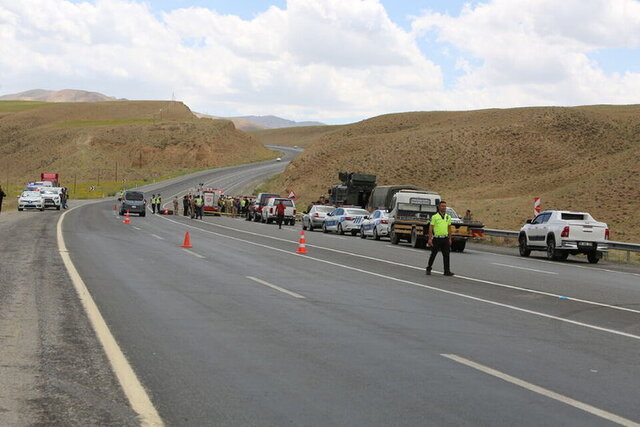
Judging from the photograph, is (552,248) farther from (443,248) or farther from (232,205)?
(232,205)

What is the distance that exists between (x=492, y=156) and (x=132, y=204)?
56.4 meters

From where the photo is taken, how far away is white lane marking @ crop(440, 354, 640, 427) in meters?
6.28

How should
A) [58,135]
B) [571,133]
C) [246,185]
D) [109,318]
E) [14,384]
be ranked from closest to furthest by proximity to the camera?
[14,384] < [109,318] < [571,133] < [246,185] < [58,135]

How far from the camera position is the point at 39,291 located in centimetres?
1344

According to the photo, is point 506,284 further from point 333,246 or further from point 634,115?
point 634,115

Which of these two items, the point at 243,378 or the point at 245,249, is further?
the point at 245,249

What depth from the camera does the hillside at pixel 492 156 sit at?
254 feet

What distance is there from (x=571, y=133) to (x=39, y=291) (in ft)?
313

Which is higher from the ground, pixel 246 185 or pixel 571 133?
pixel 571 133

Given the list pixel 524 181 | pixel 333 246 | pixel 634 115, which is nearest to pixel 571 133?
pixel 634 115

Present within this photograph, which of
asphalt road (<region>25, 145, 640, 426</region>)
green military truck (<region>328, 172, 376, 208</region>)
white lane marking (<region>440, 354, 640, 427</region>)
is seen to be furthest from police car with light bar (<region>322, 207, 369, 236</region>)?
white lane marking (<region>440, 354, 640, 427</region>)

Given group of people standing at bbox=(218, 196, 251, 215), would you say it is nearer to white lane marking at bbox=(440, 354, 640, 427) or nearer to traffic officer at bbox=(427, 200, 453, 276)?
traffic officer at bbox=(427, 200, 453, 276)

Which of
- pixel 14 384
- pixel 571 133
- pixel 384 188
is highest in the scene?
pixel 571 133

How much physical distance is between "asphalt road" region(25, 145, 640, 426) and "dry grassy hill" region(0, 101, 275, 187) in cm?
12630
